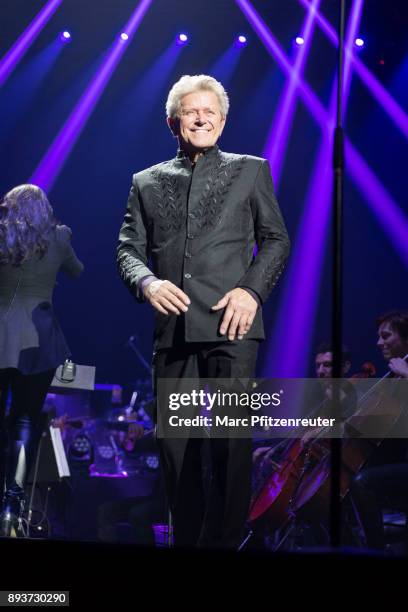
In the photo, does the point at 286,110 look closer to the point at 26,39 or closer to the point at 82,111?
the point at 82,111

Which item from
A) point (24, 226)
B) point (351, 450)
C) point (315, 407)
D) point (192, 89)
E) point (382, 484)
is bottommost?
point (382, 484)

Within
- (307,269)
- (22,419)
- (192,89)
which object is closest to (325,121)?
(307,269)

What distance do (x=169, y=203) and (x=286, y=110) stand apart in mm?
4491

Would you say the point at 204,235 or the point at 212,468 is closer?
the point at 212,468

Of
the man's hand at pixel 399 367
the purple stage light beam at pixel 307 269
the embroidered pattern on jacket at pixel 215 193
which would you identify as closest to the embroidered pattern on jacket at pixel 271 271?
the embroidered pattern on jacket at pixel 215 193

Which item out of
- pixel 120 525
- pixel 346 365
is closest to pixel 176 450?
pixel 120 525

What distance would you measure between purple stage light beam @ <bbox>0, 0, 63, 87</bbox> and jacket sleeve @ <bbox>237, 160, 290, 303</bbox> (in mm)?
4691

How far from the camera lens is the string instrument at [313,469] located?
3613 millimetres

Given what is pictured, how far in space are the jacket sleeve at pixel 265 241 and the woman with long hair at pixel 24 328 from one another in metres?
1.45

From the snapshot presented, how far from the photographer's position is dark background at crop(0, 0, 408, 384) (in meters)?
6.61

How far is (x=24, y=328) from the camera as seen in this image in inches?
145

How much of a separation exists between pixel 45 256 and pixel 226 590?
2748 millimetres

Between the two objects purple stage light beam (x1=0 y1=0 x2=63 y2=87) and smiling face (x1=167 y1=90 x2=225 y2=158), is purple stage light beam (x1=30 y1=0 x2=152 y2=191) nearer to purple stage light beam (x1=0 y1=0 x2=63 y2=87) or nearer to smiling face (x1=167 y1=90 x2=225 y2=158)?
purple stage light beam (x1=0 y1=0 x2=63 y2=87)

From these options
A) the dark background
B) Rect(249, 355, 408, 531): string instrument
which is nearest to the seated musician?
Rect(249, 355, 408, 531): string instrument
